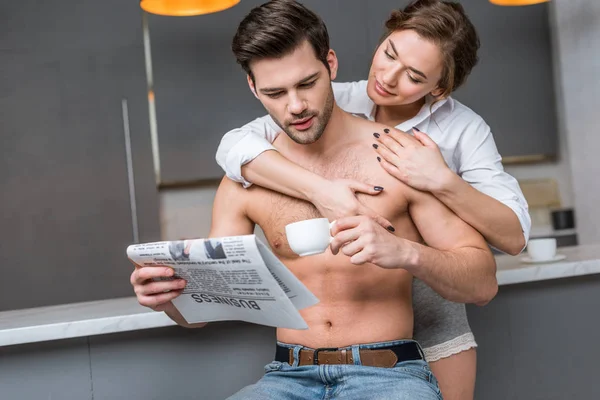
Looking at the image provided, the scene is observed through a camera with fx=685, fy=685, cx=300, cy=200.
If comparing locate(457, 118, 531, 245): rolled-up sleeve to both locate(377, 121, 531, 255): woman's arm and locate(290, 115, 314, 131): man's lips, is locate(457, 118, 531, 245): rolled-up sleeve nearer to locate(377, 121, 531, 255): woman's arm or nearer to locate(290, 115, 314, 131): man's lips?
locate(377, 121, 531, 255): woman's arm

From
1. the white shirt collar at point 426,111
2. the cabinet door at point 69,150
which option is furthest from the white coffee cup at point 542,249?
the cabinet door at point 69,150

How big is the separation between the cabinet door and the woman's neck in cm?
236

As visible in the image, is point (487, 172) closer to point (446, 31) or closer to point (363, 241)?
point (446, 31)

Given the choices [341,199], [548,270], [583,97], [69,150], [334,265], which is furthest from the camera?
[69,150]

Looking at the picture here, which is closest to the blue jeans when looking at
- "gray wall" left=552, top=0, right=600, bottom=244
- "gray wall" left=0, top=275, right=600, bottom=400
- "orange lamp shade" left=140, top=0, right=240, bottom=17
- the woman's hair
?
"gray wall" left=0, top=275, right=600, bottom=400

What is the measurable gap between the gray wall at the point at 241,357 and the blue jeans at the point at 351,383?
1.37 ft

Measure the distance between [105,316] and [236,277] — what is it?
725 millimetres

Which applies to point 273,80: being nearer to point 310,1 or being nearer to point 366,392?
point 366,392

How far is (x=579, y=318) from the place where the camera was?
7.47 feet

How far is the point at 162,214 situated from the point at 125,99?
0.74 m

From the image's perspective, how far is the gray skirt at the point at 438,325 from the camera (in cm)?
197

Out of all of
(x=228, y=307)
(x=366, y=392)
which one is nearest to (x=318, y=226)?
(x=228, y=307)

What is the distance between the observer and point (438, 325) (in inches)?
78.2

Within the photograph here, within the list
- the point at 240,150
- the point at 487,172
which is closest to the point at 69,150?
the point at 240,150
